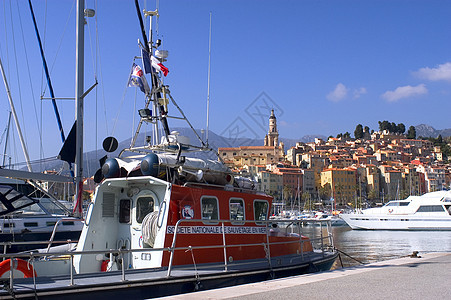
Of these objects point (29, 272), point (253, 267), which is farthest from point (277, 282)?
point (29, 272)

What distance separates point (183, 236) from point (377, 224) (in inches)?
1575

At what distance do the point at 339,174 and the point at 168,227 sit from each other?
125474mm

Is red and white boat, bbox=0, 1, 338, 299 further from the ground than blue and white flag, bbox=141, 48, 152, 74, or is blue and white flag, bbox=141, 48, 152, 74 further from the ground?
blue and white flag, bbox=141, 48, 152, 74

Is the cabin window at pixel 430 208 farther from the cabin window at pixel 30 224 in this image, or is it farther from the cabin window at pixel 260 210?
the cabin window at pixel 260 210

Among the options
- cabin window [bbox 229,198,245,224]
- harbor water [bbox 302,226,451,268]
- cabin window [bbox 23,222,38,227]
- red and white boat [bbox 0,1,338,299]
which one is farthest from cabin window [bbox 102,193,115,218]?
cabin window [bbox 23,222,38,227]

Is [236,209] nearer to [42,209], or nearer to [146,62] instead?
[146,62]

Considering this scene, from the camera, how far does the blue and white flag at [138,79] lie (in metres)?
10.4

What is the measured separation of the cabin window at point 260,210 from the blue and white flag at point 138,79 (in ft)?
12.0

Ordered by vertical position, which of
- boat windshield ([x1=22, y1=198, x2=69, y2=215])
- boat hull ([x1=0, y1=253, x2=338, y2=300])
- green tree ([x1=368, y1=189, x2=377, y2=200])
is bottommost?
boat hull ([x1=0, y1=253, x2=338, y2=300])

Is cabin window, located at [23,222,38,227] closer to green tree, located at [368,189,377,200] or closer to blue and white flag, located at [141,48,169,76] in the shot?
blue and white flag, located at [141,48,169,76]

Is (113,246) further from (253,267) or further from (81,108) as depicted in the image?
(81,108)

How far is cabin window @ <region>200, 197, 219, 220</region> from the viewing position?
895 centimetres

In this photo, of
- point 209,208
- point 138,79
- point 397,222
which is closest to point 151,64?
point 138,79

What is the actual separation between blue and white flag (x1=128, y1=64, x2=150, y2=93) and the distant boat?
1467 inches
